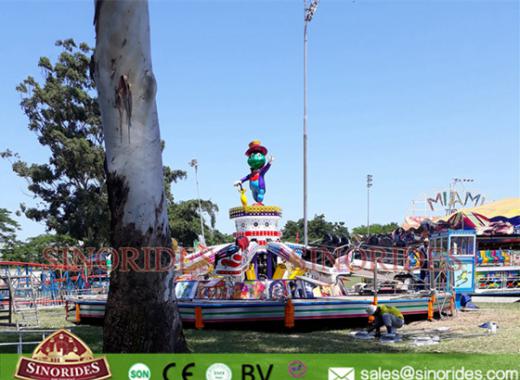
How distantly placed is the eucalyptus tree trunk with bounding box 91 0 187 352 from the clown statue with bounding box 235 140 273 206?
11.2 metres

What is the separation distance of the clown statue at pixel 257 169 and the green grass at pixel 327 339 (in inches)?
185

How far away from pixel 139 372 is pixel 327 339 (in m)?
7.40

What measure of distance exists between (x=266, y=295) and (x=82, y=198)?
23088 mm

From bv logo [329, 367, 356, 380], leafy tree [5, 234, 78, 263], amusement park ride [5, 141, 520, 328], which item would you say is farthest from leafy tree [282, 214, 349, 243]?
bv logo [329, 367, 356, 380]

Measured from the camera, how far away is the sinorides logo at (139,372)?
20.9 ft

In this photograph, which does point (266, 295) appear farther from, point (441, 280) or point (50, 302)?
point (50, 302)

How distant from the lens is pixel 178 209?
148 ft

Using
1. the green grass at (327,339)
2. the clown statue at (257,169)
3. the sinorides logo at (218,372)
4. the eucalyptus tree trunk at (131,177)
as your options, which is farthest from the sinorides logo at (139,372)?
the clown statue at (257,169)

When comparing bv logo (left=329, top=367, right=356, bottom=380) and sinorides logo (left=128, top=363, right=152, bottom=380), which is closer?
sinorides logo (left=128, top=363, right=152, bottom=380)

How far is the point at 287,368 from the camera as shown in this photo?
7633 mm

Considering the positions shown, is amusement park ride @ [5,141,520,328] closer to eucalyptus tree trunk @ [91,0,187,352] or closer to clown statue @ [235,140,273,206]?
clown statue @ [235,140,273,206]

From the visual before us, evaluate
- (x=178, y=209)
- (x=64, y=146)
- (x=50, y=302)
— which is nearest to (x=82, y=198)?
(x=64, y=146)

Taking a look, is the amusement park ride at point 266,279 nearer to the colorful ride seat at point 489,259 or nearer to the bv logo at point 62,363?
the bv logo at point 62,363

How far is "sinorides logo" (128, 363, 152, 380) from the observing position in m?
6.36
